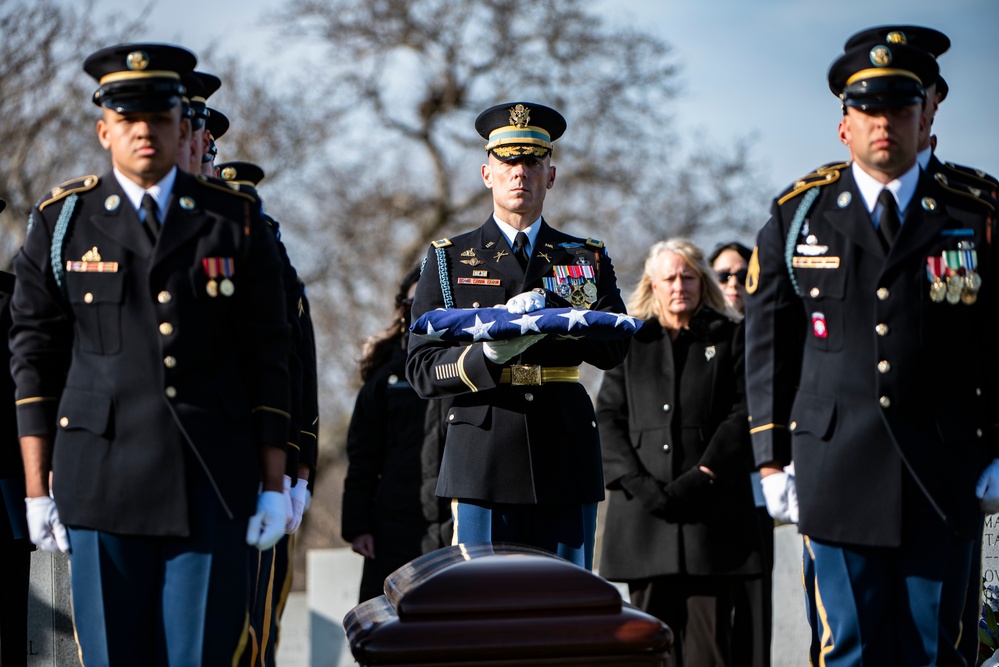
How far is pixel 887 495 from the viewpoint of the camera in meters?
4.30

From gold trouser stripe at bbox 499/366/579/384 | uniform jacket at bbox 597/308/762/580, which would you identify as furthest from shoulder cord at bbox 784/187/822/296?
uniform jacket at bbox 597/308/762/580

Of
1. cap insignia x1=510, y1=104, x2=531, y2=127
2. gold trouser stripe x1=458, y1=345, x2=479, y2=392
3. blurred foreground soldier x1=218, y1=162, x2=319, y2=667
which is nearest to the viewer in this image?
blurred foreground soldier x1=218, y1=162, x2=319, y2=667

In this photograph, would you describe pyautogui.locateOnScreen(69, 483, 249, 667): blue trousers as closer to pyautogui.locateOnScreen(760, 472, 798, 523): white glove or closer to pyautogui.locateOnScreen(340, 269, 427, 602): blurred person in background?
pyautogui.locateOnScreen(760, 472, 798, 523): white glove

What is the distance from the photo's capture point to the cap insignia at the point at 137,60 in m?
4.14

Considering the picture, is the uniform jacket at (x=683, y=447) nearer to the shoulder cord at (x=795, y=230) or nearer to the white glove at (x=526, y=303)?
the white glove at (x=526, y=303)

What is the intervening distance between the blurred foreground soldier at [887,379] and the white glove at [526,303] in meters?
0.91

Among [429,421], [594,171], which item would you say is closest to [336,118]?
[594,171]

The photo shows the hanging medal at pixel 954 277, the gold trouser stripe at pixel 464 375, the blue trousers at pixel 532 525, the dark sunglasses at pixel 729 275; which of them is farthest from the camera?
the dark sunglasses at pixel 729 275

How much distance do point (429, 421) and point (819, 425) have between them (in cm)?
327

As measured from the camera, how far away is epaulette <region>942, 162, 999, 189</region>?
15.0 ft

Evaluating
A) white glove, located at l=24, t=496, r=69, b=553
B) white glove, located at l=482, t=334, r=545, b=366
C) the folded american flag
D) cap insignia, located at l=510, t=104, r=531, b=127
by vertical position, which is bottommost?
white glove, located at l=24, t=496, r=69, b=553

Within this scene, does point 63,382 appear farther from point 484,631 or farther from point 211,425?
point 484,631

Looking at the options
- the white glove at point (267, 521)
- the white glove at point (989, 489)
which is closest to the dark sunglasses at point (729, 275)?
the white glove at point (989, 489)

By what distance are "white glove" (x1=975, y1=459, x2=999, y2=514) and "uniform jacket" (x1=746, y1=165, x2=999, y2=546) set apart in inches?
1.1
